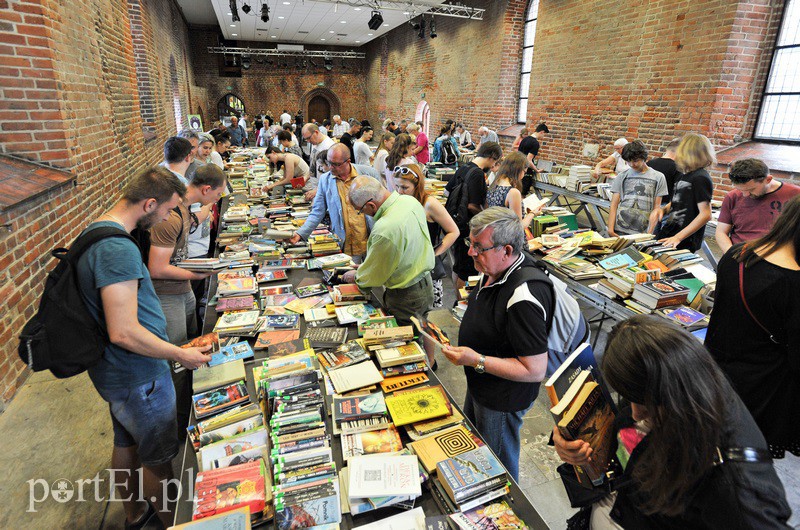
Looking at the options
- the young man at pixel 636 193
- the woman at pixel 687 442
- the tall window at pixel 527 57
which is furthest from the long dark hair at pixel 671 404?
the tall window at pixel 527 57

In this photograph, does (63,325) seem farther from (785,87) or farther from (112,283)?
(785,87)

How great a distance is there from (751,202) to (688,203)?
638mm

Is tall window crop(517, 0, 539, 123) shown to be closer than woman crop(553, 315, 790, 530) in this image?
No

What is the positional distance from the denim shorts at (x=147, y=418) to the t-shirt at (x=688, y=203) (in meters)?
4.41

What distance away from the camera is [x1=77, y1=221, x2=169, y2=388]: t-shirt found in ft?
5.48

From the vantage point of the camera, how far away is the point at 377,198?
108 inches

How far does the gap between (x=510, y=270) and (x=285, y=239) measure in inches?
106

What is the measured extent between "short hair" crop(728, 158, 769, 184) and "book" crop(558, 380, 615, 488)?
271cm

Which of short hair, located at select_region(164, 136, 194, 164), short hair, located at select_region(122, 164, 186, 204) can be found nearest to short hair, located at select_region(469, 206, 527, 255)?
short hair, located at select_region(122, 164, 186, 204)

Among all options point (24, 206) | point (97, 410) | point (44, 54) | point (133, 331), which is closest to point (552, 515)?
point (133, 331)

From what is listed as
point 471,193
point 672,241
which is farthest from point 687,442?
point 471,193

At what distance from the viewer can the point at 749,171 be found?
3.05 m

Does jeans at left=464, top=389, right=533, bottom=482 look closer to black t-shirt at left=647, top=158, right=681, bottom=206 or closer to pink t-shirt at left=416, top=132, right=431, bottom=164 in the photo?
black t-shirt at left=647, top=158, right=681, bottom=206

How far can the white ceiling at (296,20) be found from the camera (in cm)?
1323
